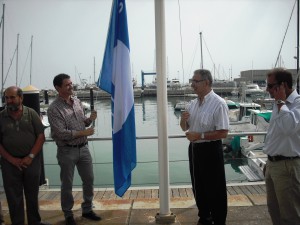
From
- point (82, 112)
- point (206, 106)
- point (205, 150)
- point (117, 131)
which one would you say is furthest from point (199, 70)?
point (82, 112)

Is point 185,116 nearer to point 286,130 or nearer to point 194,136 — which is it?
point 194,136

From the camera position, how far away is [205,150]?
3768mm

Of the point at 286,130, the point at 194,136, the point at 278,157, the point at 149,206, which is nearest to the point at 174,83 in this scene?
the point at 149,206

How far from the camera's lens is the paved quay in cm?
420

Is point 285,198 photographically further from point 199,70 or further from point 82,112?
point 82,112

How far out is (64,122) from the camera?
405cm

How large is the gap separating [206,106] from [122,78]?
1.09 m

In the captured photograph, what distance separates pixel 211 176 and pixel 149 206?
125 centimetres

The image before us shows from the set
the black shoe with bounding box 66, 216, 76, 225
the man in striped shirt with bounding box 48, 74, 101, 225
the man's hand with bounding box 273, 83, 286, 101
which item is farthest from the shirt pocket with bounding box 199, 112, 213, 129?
the black shoe with bounding box 66, 216, 76, 225

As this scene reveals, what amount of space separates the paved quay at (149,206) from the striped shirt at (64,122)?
1.08 metres

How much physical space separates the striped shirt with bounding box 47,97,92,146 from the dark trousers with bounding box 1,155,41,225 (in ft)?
1.19

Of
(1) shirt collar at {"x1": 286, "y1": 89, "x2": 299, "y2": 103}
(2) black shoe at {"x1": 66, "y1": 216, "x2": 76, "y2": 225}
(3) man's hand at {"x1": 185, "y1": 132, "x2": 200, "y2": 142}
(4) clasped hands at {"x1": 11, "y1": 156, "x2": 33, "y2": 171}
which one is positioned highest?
(1) shirt collar at {"x1": 286, "y1": 89, "x2": 299, "y2": 103}

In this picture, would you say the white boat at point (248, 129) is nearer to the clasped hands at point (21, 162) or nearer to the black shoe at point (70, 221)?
the black shoe at point (70, 221)

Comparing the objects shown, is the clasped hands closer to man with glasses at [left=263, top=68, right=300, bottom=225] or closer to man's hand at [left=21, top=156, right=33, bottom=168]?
man's hand at [left=21, top=156, right=33, bottom=168]
